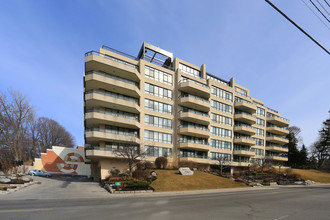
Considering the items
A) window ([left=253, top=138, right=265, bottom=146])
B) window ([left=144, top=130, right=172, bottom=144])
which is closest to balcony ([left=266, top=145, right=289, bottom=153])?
window ([left=253, top=138, right=265, bottom=146])

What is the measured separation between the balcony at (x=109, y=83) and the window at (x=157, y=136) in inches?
304

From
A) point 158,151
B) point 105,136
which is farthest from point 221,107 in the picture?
point 105,136

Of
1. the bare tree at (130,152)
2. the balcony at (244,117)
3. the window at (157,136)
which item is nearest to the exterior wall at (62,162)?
the window at (157,136)

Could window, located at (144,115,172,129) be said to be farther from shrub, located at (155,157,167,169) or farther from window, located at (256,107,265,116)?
window, located at (256,107,265,116)

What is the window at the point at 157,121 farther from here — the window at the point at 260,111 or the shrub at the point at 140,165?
the window at the point at 260,111

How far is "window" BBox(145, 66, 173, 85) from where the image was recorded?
120ft

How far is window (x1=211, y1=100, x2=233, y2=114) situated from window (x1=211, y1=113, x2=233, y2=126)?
180 cm

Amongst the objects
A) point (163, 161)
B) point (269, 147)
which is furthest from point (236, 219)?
point (269, 147)

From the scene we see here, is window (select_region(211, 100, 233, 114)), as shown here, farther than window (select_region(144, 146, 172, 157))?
Yes

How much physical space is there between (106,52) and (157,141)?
737 inches

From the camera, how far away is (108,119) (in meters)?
30.1

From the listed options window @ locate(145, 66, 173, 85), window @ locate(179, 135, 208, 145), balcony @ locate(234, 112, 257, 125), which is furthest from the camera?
balcony @ locate(234, 112, 257, 125)

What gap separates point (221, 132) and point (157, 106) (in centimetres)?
1910

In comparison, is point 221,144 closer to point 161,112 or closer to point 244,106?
point 244,106
